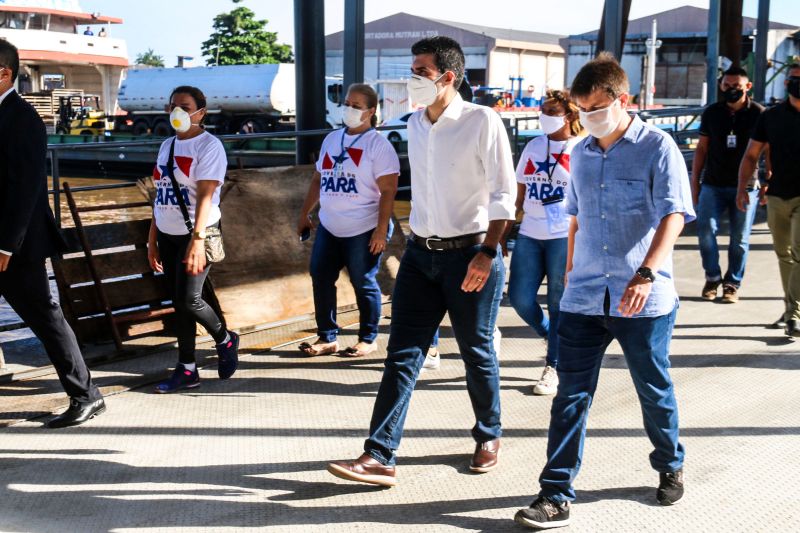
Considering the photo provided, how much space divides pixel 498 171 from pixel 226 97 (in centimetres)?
4270

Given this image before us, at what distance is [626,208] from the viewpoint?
390 centimetres

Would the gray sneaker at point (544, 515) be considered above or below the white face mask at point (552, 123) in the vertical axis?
below

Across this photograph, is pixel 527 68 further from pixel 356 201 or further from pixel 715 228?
pixel 356 201

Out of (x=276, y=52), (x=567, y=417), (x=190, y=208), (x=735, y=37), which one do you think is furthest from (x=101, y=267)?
(x=276, y=52)

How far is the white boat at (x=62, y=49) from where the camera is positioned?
65.9 metres

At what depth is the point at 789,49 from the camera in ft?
194

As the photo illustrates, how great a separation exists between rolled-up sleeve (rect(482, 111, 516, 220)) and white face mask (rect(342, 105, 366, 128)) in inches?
83.5

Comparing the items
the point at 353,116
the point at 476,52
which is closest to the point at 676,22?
the point at 476,52

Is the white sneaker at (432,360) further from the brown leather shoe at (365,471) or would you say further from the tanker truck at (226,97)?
the tanker truck at (226,97)

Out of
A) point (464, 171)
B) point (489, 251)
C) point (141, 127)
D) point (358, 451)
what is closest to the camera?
point (489, 251)

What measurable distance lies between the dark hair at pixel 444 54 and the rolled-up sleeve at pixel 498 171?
0.26 m

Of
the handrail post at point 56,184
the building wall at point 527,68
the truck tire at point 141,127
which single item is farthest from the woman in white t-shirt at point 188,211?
the building wall at point 527,68

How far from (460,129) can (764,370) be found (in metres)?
3.15

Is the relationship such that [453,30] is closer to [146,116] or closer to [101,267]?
[146,116]
